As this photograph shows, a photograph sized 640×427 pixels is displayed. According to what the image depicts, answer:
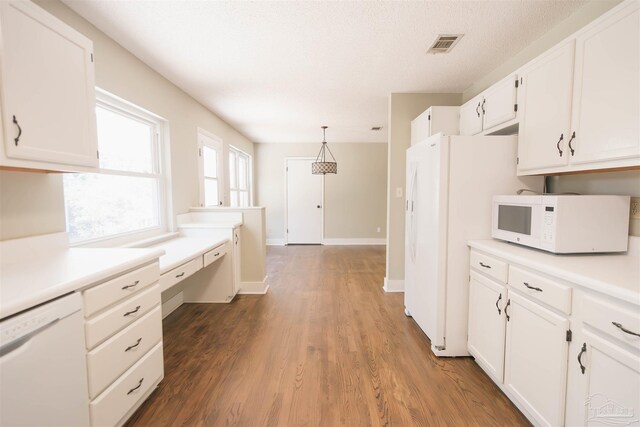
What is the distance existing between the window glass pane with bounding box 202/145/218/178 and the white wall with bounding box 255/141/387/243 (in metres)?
2.35

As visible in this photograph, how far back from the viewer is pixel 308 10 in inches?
71.6

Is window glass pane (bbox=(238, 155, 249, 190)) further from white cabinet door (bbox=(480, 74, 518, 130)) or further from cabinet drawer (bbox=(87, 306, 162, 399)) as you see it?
white cabinet door (bbox=(480, 74, 518, 130))

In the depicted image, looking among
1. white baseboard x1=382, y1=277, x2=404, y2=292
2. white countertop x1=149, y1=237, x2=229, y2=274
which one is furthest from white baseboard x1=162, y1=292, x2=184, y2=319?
white baseboard x1=382, y1=277, x2=404, y2=292

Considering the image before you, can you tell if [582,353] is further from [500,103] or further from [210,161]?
[210,161]

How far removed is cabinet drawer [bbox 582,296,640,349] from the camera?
38.1 inches

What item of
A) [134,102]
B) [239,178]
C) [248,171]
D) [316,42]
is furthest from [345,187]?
[134,102]

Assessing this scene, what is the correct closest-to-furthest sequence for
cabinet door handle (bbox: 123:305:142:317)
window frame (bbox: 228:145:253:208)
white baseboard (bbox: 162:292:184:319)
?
cabinet door handle (bbox: 123:305:142:317) < white baseboard (bbox: 162:292:184:319) < window frame (bbox: 228:145:253:208)

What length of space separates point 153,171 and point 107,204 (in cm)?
70

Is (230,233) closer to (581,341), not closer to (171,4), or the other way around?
(171,4)

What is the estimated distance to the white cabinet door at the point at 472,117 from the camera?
2.45 meters

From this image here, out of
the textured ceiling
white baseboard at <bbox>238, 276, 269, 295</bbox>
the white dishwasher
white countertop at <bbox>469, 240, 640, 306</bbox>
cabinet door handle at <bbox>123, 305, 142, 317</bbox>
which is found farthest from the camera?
white baseboard at <bbox>238, 276, 269, 295</bbox>

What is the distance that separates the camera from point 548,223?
60.1 inches

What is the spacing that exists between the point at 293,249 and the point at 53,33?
523 cm

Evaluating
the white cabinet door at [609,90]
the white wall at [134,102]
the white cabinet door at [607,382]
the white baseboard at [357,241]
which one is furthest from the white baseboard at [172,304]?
the white baseboard at [357,241]
